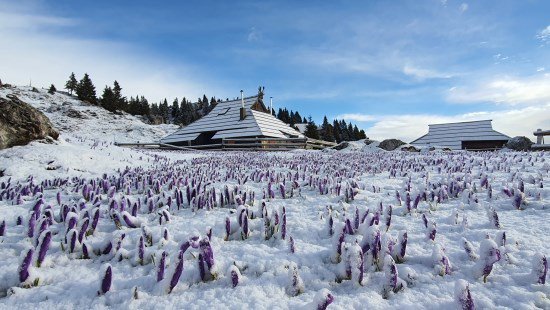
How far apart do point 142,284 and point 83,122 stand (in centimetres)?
8442

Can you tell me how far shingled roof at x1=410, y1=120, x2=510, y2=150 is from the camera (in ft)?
142

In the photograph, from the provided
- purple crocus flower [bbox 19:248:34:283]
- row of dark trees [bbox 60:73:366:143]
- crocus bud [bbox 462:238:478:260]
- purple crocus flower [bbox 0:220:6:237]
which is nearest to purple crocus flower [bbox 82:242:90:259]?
purple crocus flower [bbox 19:248:34:283]

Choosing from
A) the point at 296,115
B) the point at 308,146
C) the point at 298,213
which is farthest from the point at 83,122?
the point at 296,115

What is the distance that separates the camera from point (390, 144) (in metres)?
27.0

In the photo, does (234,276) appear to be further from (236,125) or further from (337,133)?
(337,133)

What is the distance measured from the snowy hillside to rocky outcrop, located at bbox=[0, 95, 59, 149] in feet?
1.08

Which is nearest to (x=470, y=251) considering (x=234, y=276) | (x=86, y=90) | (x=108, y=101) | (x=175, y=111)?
(x=234, y=276)

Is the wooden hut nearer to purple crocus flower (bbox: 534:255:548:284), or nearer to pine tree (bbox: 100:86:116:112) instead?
purple crocus flower (bbox: 534:255:548:284)

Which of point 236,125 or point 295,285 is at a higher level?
point 236,125

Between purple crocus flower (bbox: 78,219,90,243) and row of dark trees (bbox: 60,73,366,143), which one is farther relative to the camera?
row of dark trees (bbox: 60,73,366,143)

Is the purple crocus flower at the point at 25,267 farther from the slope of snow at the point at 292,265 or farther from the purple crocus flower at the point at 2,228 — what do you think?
the purple crocus flower at the point at 2,228

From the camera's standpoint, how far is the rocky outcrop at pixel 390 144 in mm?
26719

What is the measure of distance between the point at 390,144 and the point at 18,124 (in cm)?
2404

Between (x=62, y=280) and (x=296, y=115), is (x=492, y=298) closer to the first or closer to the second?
(x=62, y=280)
